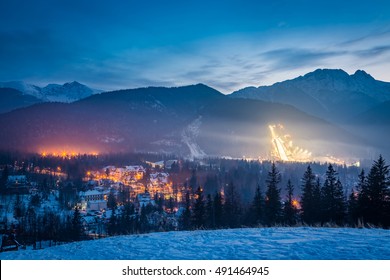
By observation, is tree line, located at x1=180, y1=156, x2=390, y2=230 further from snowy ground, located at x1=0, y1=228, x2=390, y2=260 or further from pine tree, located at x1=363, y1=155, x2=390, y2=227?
snowy ground, located at x1=0, y1=228, x2=390, y2=260

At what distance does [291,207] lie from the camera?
141 feet

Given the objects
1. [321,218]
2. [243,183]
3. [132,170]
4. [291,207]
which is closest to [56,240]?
[291,207]

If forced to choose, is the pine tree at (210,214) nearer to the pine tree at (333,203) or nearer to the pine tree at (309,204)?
the pine tree at (309,204)

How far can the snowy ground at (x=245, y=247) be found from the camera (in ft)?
35.6

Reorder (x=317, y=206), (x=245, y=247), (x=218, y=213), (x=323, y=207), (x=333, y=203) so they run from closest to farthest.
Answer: (x=245, y=247) < (x=333, y=203) < (x=323, y=207) < (x=317, y=206) < (x=218, y=213)

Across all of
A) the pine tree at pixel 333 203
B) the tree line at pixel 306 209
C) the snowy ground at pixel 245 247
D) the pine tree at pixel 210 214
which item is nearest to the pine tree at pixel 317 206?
the tree line at pixel 306 209

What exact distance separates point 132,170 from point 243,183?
70.9 metres

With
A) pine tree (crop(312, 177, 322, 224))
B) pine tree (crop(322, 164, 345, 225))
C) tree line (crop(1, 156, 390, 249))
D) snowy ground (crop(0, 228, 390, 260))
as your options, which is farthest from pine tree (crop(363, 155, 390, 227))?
snowy ground (crop(0, 228, 390, 260))

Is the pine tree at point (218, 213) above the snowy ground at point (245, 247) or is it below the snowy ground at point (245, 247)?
below

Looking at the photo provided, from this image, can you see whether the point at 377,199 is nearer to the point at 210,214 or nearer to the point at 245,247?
the point at 245,247

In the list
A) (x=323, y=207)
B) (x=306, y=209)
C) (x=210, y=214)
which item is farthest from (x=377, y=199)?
(x=210, y=214)

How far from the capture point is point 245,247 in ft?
39.7

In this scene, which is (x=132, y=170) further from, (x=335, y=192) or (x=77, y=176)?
(x=335, y=192)

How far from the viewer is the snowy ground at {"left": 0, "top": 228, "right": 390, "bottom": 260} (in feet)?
35.6
